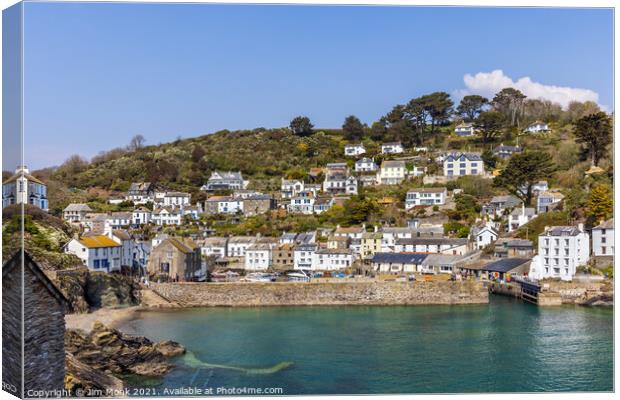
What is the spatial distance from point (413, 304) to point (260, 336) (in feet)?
12.1

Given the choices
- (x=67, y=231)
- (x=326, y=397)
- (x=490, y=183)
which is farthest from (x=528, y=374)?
(x=490, y=183)

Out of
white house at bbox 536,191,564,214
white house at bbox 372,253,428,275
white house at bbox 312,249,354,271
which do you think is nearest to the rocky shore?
white house at bbox 372,253,428,275

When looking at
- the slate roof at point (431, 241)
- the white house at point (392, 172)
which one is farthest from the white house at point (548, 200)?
the white house at point (392, 172)

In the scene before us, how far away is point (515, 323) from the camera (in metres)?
9.85

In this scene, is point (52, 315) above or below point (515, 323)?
above

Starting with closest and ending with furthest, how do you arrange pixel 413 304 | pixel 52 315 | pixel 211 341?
pixel 52 315, pixel 211 341, pixel 413 304

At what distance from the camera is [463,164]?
63.7ft

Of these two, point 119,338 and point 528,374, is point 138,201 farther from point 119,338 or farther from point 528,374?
point 528,374

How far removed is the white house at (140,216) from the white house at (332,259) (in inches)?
182

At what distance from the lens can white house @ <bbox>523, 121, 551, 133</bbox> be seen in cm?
2063

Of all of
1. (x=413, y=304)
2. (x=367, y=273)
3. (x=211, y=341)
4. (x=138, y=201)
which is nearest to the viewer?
(x=211, y=341)

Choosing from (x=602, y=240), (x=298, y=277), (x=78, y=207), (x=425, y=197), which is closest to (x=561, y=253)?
(x=602, y=240)

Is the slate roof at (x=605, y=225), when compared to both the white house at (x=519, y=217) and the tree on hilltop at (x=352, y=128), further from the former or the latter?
the tree on hilltop at (x=352, y=128)

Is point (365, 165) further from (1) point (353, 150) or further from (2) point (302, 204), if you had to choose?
(2) point (302, 204)
